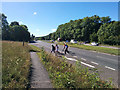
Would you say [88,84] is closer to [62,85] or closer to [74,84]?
[74,84]

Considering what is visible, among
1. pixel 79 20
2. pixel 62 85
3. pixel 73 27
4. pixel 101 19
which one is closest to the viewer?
pixel 62 85

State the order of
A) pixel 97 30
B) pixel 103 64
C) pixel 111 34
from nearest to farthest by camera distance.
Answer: pixel 103 64 → pixel 111 34 → pixel 97 30

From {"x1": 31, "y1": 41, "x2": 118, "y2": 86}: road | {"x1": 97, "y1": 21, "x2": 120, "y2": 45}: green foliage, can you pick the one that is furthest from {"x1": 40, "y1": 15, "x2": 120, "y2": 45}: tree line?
{"x1": 31, "y1": 41, "x2": 118, "y2": 86}: road

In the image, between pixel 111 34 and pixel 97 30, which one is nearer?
pixel 111 34

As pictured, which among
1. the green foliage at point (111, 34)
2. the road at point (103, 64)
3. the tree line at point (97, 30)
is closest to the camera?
the road at point (103, 64)

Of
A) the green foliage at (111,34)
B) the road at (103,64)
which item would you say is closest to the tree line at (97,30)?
the green foliage at (111,34)

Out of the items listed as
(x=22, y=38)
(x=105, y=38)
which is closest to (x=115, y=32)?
(x=105, y=38)

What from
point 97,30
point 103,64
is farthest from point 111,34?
point 103,64

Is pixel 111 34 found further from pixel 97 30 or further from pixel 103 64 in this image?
pixel 103 64

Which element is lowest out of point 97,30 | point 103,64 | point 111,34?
point 103,64

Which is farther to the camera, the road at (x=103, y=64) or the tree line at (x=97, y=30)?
the tree line at (x=97, y=30)

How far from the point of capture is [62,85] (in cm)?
337

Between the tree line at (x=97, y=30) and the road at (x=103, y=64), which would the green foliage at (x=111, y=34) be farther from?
the road at (x=103, y=64)

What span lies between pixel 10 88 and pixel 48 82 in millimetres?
1462
